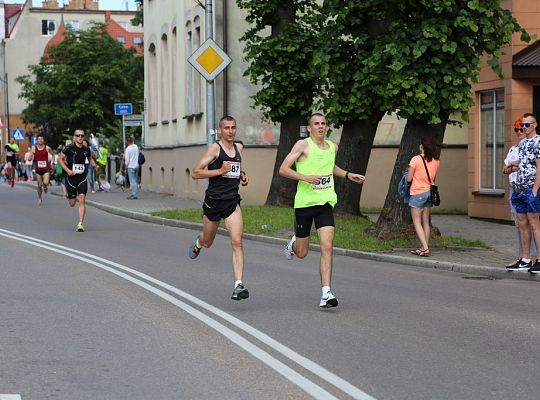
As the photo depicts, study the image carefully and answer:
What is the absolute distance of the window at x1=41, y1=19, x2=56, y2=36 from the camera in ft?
392

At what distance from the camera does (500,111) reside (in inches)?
985

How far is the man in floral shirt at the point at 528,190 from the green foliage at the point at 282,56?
10547mm

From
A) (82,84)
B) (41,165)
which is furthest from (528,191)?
(82,84)

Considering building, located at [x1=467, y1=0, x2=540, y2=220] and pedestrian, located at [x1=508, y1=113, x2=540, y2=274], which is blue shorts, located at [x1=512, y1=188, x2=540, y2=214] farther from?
building, located at [x1=467, y1=0, x2=540, y2=220]

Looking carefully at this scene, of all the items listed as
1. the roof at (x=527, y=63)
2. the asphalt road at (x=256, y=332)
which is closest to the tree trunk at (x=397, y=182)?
the asphalt road at (x=256, y=332)

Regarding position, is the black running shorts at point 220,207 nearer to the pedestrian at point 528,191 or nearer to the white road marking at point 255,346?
the white road marking at point 255,346

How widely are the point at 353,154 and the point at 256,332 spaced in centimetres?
1354

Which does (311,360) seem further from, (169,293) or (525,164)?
(525,164)

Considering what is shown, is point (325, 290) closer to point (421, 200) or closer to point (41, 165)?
point (421, 200)

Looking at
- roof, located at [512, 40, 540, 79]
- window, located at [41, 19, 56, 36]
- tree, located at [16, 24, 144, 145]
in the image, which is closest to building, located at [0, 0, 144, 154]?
window, located at [41, 19, 56, 36]

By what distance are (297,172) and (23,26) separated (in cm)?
11029

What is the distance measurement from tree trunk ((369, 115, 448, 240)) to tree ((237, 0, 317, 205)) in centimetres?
584

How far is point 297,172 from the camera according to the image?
1163cm

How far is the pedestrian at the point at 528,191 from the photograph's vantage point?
14.3m
